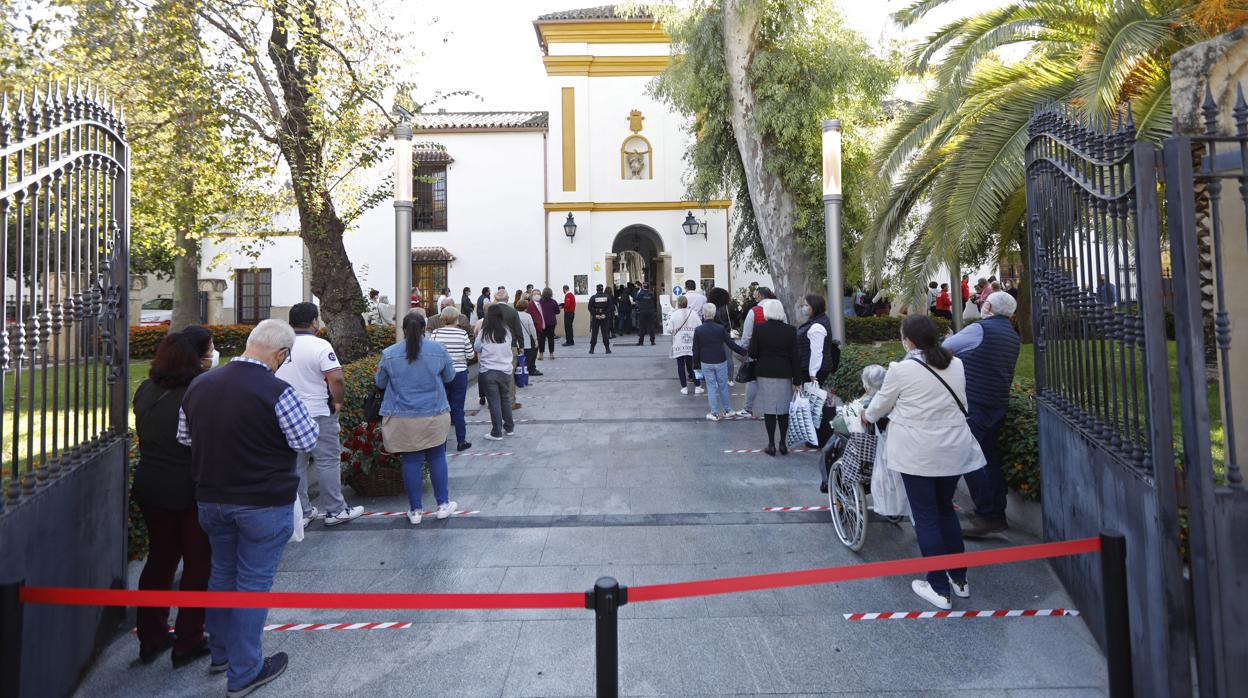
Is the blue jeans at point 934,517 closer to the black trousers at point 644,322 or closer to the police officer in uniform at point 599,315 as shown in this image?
the police officer in uniform at point 599,315

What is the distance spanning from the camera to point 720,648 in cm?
400

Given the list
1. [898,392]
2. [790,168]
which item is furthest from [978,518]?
[790,168]

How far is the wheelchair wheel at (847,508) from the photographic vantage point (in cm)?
523

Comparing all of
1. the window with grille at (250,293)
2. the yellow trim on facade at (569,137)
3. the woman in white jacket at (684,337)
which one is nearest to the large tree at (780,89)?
the woman in white jacket at (684,337)

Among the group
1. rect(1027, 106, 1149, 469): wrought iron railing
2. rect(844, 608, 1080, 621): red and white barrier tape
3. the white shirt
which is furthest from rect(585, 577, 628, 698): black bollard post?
the white shirt

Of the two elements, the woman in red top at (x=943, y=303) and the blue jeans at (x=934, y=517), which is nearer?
the blue jeans at (x=934, y=517)

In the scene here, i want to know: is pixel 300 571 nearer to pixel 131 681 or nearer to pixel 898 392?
pixel 131 681

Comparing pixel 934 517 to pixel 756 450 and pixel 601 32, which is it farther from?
pixel 601 32

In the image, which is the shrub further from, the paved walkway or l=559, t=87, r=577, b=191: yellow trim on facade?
the paved walkway

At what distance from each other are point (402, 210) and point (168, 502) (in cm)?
583

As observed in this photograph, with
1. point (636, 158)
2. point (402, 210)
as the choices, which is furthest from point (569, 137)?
point (402, 210)

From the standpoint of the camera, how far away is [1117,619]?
2859 mm

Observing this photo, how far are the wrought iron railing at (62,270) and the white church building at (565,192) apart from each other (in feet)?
69.8

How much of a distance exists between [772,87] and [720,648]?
12.2 metres
